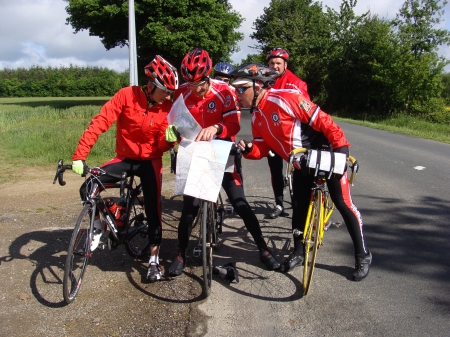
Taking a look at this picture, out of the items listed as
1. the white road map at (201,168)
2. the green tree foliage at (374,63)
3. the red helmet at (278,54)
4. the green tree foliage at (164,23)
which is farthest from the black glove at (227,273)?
the green tree foliage at (374,63)

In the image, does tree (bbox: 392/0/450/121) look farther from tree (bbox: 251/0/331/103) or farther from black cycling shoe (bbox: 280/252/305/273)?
black cycling shoe (bbox: 280/252/305/273)

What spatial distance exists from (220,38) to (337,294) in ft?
102

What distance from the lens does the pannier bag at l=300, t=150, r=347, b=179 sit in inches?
151

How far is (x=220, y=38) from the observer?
33.0 metres

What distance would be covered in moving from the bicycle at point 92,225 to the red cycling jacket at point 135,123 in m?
0.30

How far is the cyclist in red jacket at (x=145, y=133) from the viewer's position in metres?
4.04

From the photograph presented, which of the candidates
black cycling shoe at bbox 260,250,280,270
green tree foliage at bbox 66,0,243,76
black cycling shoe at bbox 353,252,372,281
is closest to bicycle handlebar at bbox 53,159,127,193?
black cycling shoe at bbox 260,250,280,270

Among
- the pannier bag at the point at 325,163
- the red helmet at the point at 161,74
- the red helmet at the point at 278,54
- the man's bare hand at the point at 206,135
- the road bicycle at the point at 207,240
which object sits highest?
the red helmet at the point at 278,54

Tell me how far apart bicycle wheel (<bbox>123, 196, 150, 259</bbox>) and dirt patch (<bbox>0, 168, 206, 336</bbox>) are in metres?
0.12

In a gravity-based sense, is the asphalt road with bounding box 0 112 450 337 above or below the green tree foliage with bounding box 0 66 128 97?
below

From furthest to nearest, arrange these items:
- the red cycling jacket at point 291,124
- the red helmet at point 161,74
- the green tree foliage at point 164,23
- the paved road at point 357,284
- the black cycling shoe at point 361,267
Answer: the green tree foliage at point 164,23 → the black cycling shoe at point 361,267 → the red helmet at point 161,74 → the red cycling jacket at point 291,124 → the paved road at point 357,284

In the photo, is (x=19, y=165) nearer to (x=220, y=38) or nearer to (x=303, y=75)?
(x=220, y=38)

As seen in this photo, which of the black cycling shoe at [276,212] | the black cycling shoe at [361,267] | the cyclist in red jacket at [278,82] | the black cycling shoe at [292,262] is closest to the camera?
the black cycling shoe at [361,267]

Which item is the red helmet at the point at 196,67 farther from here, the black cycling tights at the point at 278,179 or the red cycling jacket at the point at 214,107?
the black cycling tights at the point at 278,179
